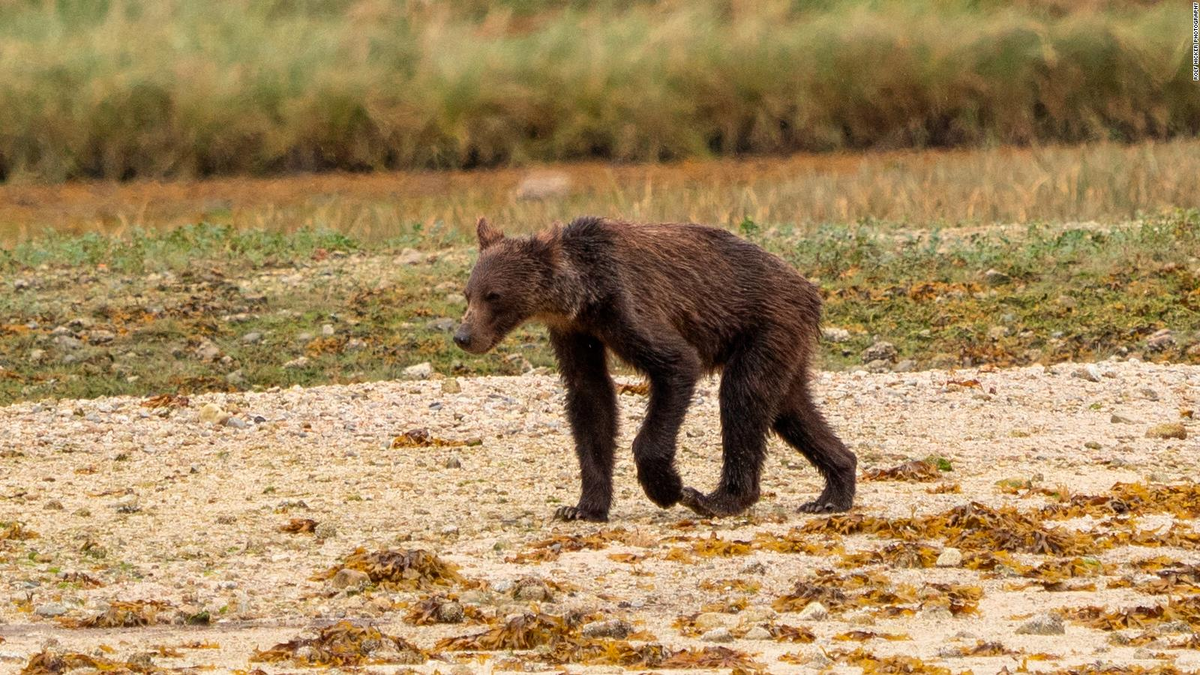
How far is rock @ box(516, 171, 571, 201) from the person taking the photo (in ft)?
74.3

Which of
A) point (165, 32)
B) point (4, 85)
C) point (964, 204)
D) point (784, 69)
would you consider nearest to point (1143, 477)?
point (964, 204)

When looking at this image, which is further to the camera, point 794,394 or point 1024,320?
point 1024,320

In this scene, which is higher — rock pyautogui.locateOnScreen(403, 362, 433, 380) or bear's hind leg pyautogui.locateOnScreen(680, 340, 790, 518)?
bear's hind leg pyautogui.locateOnScreen(680, 340, 790, 518)

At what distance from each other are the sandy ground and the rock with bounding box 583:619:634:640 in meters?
0.09

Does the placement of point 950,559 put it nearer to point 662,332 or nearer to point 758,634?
point 758,634

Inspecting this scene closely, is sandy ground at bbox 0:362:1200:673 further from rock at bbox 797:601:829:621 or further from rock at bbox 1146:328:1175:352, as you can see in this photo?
rock at bbox 1146:328:1175:352

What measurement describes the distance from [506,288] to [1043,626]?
3.15 metres

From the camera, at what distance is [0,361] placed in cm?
1318

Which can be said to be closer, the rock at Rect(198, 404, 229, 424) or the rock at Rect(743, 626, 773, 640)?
the rock at Rect(743, 626, 773, 640)

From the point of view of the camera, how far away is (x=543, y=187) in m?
23.0

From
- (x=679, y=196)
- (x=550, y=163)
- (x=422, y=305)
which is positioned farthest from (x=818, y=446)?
(x=550, y=163)

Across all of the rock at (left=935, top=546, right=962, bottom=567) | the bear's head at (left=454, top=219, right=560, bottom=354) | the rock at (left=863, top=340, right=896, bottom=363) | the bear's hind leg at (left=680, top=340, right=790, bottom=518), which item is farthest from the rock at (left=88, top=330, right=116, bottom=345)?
the rock at (left=935, top=546, right=962, bottom=567)

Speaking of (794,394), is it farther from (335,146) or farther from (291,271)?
(335,146)

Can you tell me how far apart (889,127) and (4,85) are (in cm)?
1209
